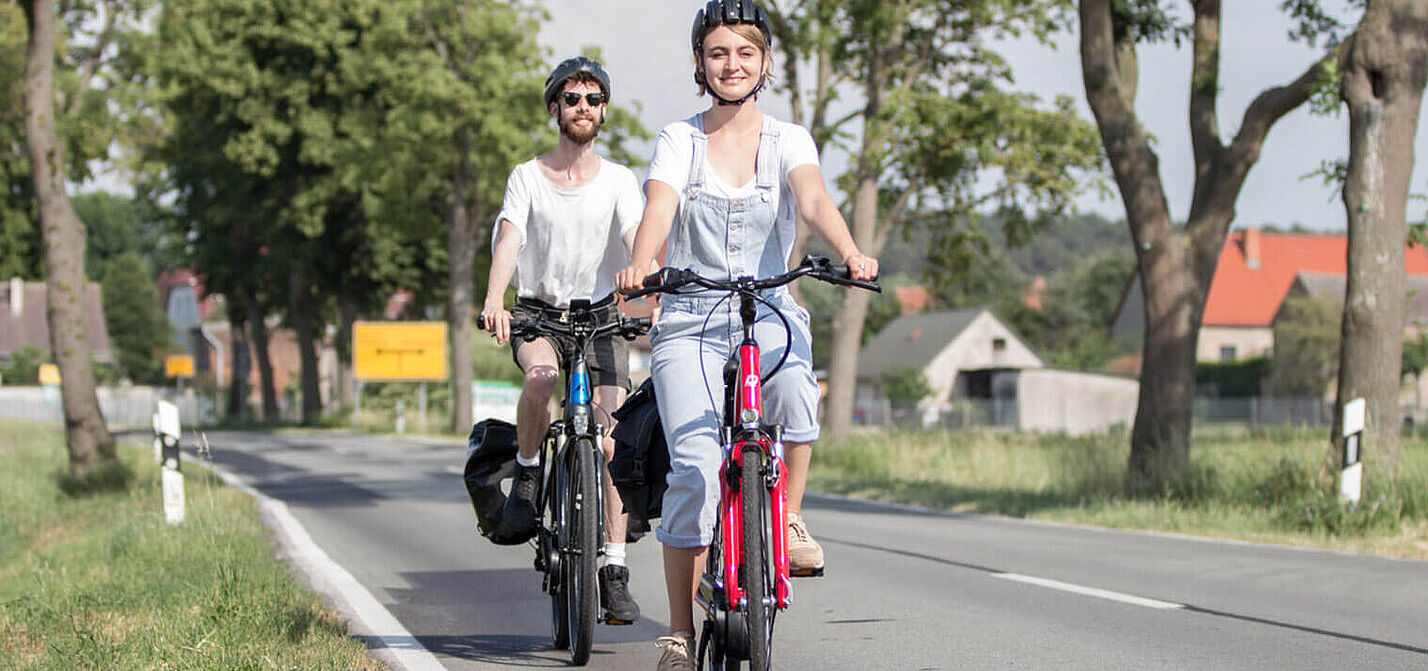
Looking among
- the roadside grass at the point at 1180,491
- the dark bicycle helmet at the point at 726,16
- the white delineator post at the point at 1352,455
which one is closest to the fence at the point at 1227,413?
the roadside grass at the point at 1180,491

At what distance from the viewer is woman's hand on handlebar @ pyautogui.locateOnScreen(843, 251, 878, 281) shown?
433cm

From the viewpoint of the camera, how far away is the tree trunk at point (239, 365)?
54728 mm

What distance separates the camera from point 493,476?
6488 millimetres

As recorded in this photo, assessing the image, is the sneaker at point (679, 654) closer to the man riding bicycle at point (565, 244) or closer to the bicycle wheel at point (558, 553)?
the bicycle wheel at point (558, 553)

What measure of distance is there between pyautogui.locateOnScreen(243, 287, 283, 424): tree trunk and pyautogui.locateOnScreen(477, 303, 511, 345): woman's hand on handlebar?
152 feet

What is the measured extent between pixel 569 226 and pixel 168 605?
2.62 meters

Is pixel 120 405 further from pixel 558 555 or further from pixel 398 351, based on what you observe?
pixel 558 555

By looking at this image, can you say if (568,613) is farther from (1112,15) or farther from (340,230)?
(340,230)

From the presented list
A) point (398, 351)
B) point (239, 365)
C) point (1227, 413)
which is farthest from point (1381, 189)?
point (239, 365)

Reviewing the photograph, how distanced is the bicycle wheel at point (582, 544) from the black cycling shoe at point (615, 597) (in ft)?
0.16

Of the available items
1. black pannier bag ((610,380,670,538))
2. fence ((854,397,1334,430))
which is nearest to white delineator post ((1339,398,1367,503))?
black pannier bag ((610,380,670,538))

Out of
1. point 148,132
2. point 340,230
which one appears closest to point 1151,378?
point 148,132

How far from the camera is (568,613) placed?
5.95 metres

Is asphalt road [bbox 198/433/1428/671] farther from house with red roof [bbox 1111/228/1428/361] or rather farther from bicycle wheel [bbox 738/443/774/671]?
house with red roof [bbox 1111/228/1428/361]
